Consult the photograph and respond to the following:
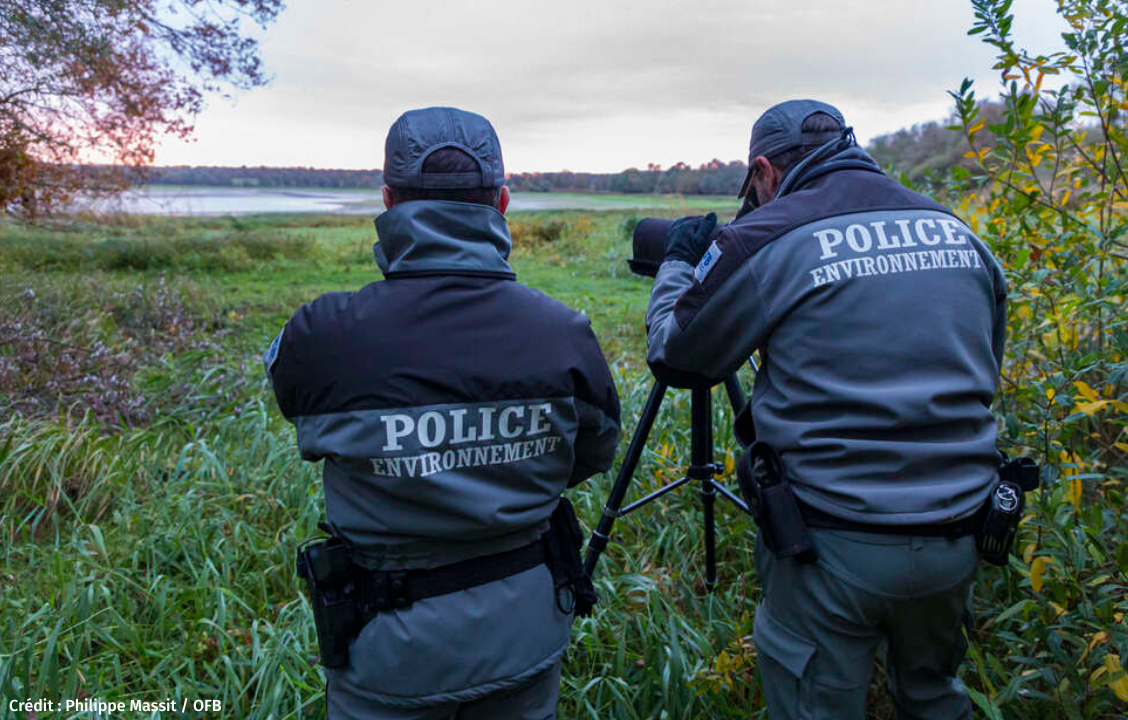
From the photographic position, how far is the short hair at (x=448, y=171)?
151cm

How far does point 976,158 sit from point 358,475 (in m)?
2.23

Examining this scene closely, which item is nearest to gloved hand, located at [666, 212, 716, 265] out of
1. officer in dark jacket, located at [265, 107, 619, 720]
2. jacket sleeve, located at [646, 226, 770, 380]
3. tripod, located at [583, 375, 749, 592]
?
jacket sleeve, located at [646, 226, 770, 380]

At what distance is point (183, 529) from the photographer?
326 centimetres

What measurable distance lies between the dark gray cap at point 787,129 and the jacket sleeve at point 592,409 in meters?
0.71

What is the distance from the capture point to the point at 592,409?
164cm

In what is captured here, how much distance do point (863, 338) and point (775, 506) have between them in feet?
1.40

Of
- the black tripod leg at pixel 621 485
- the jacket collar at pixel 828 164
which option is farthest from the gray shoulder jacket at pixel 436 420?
the black tripod leg at pixel 621 485

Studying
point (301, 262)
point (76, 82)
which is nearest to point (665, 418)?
point (76, 82)

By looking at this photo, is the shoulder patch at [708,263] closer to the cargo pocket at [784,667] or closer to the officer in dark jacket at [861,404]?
the officer in dark jacket at [861,404]

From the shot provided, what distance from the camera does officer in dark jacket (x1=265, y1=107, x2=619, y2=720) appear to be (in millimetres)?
1436

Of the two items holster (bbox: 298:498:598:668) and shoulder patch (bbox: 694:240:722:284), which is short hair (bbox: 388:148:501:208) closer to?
shoulder patch (bbox: 694:240:722:284)

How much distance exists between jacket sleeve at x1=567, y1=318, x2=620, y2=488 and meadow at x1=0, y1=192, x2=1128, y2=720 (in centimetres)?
90

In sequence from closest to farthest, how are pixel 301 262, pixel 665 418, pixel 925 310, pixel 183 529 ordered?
1. pixel 925 310
2. pixel 183 529
3. pixel 665 418
4. pixel 301 262

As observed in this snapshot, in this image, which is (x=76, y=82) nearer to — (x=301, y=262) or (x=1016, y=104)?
(x=301, y=262)
